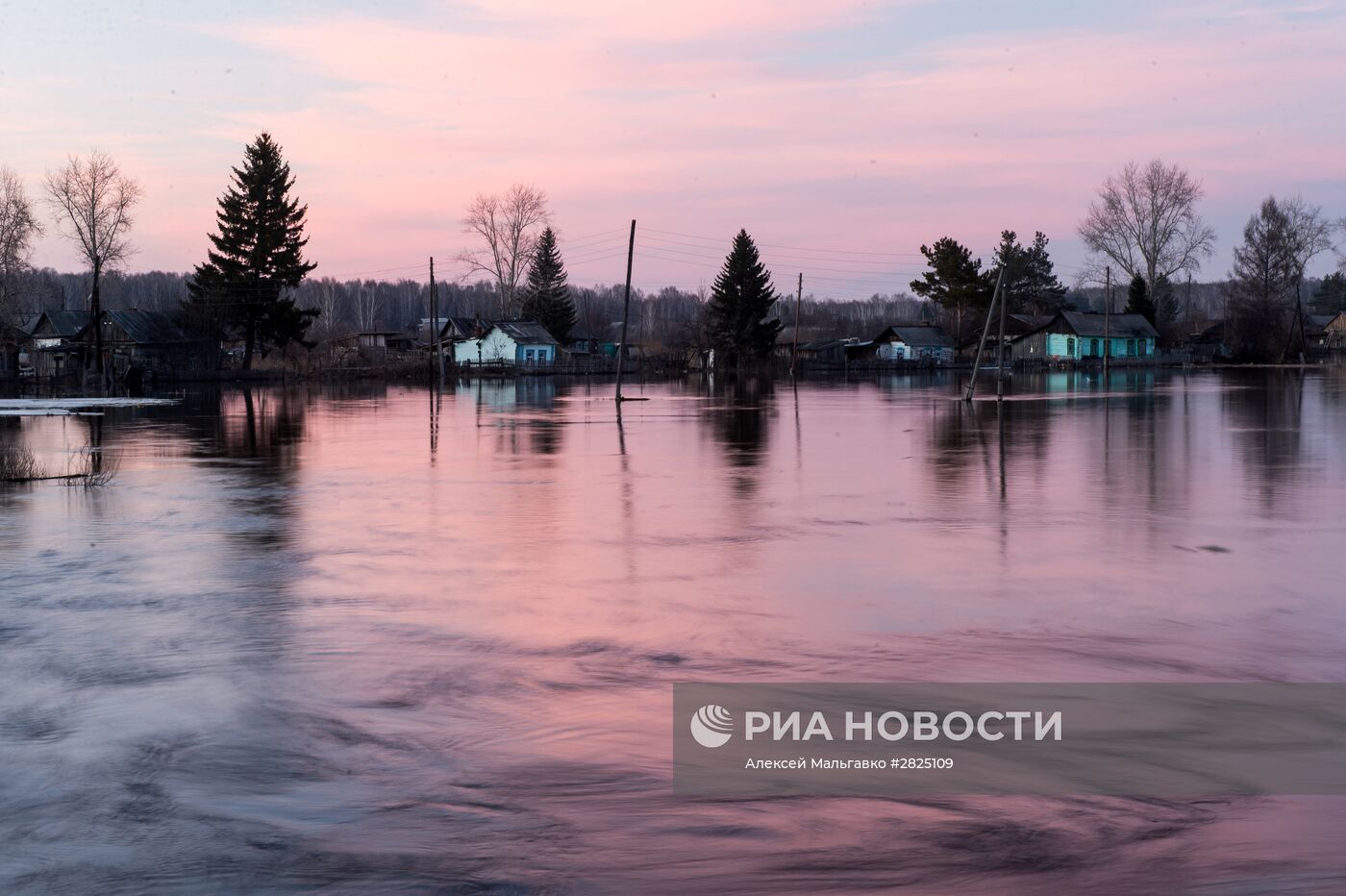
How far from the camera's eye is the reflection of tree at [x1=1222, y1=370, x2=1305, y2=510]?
19.8 m

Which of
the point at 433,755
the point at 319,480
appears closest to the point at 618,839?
the point at 433,755

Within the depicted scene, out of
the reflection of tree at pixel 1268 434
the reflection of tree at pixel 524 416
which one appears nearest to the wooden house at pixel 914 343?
the reflection of tree at pixel 524 416

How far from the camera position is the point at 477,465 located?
2334cm

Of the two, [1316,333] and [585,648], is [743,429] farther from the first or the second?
[1316,333]

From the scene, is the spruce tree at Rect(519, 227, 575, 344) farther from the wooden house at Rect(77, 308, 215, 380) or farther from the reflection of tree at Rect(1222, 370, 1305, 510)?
the reflection of tree at Rect(1222, 370, 1305, 510)

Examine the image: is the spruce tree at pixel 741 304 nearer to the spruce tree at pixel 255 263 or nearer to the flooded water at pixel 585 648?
the spruce tree at pixel 255 263

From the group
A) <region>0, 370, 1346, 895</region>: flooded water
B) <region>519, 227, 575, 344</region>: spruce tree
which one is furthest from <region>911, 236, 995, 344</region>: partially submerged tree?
<region>0, 370, 1346, 895</region>: flooded water

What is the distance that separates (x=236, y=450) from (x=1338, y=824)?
2483 centimetres

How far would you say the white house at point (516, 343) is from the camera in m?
111

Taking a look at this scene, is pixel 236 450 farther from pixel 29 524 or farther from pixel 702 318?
pixel 702 318

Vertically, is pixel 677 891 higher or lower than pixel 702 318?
lower

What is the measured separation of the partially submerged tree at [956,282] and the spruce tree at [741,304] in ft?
78.6

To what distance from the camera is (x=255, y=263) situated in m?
84.0

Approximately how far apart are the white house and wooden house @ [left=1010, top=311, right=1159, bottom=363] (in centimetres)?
4452
